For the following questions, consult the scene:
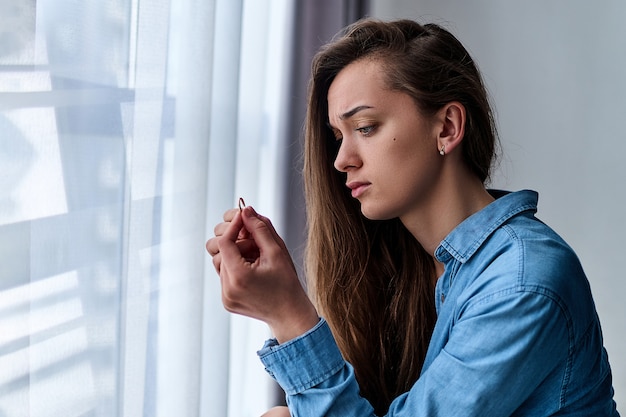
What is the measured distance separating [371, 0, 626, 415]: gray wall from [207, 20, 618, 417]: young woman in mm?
890

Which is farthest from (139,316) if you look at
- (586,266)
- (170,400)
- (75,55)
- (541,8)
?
(541,8)

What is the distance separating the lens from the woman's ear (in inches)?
45.4

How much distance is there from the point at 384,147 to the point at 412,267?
0.37 meters

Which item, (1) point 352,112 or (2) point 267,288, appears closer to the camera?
(2) point 267,288

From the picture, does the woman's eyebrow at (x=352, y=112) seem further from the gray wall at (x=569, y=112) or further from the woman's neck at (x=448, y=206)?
the gray wall at (x=569, y=112)

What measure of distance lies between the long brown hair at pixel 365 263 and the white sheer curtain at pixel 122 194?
0.22 m

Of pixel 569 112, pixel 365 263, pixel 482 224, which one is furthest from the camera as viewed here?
pixel 569 112

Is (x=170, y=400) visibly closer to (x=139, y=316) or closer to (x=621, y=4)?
(x=139, y=316)

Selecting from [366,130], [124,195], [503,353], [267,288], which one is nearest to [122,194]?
[124,195]

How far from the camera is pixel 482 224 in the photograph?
3.72 feet

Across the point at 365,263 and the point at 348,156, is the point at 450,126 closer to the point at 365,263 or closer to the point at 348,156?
the point at 348,156

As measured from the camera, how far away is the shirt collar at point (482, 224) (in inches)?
44.1

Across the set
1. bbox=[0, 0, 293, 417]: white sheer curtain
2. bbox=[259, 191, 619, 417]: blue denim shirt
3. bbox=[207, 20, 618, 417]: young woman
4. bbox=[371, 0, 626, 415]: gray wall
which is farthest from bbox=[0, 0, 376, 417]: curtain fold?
bbox=[371, 0, 626, 415]: gray wall

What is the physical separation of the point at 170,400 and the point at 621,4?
5.50 ft
